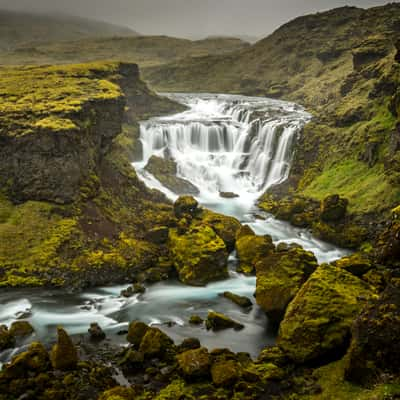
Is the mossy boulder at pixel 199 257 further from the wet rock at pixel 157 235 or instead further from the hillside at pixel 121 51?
the hillside at pixel 121 51

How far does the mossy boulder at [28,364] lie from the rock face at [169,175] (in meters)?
28.1

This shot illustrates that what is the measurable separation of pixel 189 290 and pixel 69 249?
8053 mm

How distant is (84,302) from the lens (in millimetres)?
23250

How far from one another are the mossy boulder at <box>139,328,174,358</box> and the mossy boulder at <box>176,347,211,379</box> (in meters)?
1.47

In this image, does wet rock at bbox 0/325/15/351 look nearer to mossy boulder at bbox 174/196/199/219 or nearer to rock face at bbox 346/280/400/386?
rock face at bbox 346/280/400/386

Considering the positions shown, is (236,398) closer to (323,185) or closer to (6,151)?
(6,151)

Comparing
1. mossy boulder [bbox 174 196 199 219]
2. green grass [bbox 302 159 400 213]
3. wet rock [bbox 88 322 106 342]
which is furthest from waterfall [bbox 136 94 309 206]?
wet rock [bbox 88 322 106 342]

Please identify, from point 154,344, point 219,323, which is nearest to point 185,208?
point 219,323

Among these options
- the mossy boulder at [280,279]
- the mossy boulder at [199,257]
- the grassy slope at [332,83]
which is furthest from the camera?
the grassy slope at [332,83]

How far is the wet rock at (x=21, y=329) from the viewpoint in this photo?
19.4m

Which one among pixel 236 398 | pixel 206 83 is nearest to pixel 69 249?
pixel 236 398

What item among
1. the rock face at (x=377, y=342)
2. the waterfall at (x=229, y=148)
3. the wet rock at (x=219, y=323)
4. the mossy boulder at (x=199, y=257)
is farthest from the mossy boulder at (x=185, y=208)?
the rock face at (x=377, y=342)

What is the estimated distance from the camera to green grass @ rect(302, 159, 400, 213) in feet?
104

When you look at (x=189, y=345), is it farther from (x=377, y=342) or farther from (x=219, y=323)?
(x=377, y=342)
